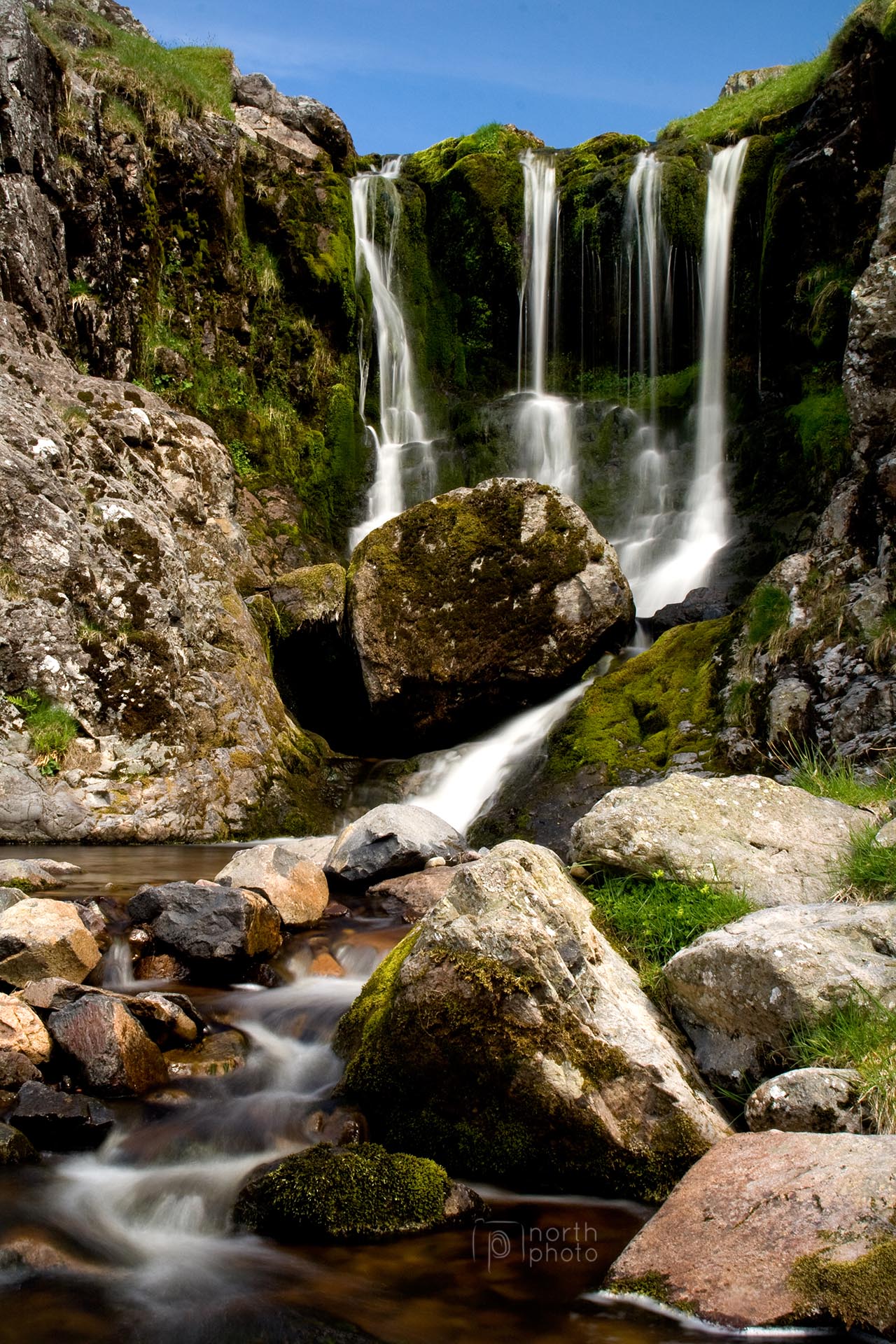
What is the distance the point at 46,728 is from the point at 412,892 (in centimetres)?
447

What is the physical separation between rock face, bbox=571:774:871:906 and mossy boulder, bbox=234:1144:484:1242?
2.01 m

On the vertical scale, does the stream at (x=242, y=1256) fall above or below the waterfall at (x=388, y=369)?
below

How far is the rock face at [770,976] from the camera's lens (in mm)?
3572

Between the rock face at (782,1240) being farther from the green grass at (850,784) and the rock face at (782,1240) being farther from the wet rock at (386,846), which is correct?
the wet rock at (386,846)

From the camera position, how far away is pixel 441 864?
7.46m

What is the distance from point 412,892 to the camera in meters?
6.85

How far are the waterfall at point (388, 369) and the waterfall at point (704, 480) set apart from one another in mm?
4167

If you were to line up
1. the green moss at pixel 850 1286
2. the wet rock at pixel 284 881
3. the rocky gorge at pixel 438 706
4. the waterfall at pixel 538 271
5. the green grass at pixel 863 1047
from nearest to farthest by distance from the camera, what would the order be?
the green moss at pixel 850 1286
the green grass at pixel 863 1047
the rocky gorge at pixel 438 706
the wet rock at pixel 284 881
the waterfall at pixel 538 271

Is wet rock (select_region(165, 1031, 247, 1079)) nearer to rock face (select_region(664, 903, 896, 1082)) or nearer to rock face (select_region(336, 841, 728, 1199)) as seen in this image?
rock face (select_region(336, 841, 728, 1199))

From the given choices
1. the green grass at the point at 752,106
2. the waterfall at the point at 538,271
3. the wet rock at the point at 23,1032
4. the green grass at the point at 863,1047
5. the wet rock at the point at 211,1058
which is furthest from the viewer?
the waterfall at the point at 538,271

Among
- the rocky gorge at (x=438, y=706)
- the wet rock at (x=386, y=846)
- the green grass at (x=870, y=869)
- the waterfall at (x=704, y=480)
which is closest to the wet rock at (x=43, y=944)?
the rocky gorge at (x=438, y=706)

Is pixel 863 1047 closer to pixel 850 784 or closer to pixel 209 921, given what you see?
pixel 850 784

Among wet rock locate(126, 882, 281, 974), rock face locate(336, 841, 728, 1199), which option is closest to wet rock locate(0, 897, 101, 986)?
wet rock locate(126, 882, 281, 974)

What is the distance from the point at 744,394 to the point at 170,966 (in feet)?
46.6
